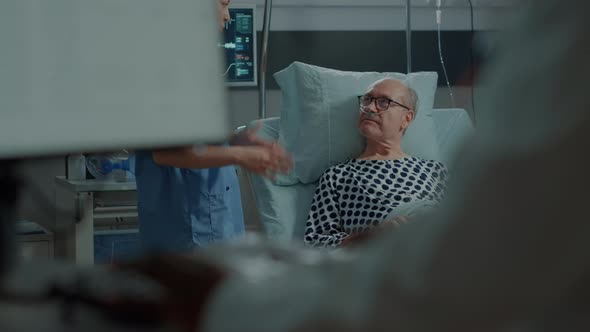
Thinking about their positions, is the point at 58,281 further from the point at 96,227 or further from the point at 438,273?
the point at 96,227

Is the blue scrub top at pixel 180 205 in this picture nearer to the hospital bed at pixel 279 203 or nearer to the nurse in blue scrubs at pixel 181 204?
the nurse in blue scrubs at pixel 181 204

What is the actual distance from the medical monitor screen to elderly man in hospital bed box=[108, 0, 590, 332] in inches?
120

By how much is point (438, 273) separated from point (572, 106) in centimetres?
11

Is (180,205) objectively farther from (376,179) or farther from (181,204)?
(376,179)

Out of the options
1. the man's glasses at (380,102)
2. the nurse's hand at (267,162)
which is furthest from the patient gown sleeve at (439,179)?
the nurse's hand at (267,162)

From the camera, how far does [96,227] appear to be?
3104 millimetres

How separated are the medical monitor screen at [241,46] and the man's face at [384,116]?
0.78m

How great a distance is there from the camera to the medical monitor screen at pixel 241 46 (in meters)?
3.41

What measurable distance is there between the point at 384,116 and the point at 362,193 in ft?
1.18

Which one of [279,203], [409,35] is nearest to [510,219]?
[279,203]

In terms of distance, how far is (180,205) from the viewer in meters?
1.89

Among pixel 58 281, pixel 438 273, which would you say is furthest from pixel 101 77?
pixel 438 273

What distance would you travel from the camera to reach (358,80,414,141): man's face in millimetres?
2822

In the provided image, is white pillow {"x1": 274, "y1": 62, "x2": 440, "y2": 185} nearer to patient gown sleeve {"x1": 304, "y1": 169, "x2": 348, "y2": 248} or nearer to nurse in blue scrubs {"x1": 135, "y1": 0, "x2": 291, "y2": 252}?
patient gown sleeve {"x1": 304, "y1": 169, "x2": 348, "y2": 248}
